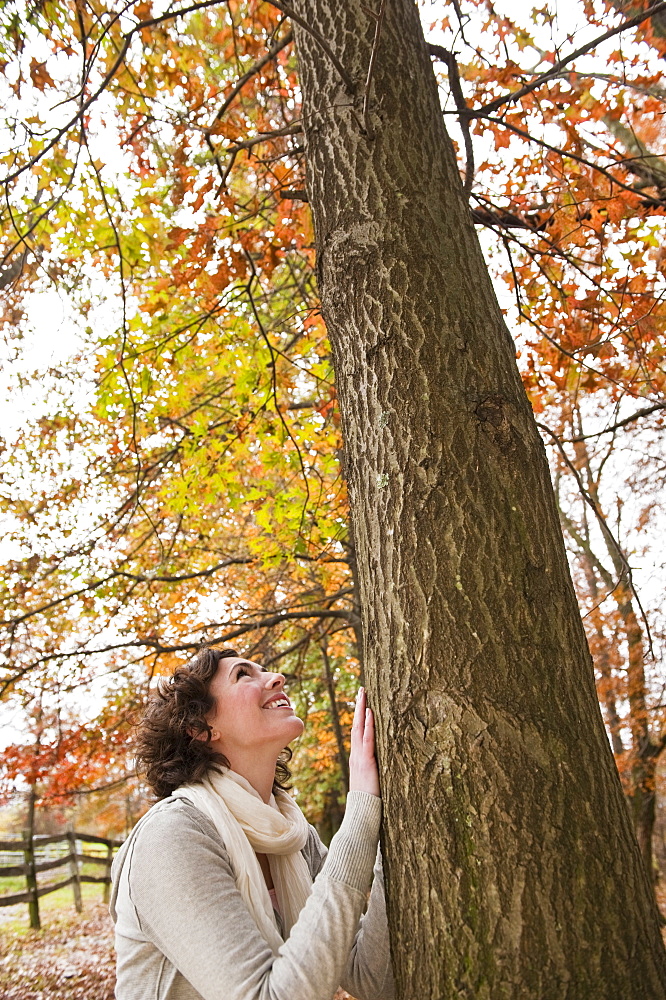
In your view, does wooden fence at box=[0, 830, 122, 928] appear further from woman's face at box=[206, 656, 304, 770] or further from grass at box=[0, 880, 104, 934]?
woman's face at box=[206, 656, 304, 770]

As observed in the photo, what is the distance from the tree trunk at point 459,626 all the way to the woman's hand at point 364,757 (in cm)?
5

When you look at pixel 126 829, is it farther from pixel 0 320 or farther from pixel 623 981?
pixel 623 981

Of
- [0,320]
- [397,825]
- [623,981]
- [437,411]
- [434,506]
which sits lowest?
[623,981]

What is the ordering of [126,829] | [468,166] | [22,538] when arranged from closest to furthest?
[468,166], [22,538], [126,829]

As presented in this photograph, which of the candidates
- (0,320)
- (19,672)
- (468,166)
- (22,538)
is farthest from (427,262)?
(22,538)

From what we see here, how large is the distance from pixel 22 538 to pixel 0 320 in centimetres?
308

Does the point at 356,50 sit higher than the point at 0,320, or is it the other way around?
the point at 0,320

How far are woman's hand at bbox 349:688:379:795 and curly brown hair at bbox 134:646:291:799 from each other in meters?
0.58

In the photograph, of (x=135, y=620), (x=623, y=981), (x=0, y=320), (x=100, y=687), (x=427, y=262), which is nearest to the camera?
(x=623, y=981)

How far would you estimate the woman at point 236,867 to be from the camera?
64.1 inches

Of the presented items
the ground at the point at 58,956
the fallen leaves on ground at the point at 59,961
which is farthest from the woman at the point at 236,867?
the fallen leaves on ground at the point at 59,961

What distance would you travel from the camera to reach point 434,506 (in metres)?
1.66

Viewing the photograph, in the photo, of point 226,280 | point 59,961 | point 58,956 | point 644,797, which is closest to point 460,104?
point 226,280

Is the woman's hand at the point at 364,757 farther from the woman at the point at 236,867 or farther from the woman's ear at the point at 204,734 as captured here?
the woman's ear at the point at 204,734
